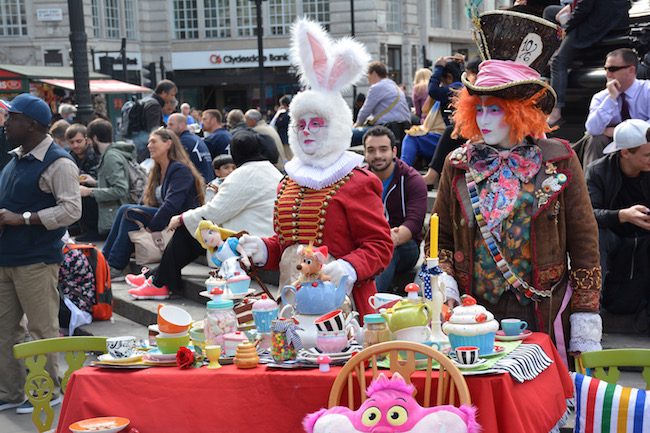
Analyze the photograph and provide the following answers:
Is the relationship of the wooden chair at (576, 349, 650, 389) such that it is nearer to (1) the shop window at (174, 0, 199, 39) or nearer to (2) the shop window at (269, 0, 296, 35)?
(2) the shop window at (269, 0, 296, 35)

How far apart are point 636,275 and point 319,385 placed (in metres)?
3.28

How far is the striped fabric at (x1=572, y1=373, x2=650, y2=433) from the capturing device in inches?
131

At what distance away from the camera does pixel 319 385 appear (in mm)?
3396

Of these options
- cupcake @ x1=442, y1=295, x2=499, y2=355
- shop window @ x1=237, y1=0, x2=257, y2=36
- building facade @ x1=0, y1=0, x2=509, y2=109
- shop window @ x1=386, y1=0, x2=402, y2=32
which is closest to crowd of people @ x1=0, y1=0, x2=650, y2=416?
cupcake @ x1=442, y1=295, x2=499, y2=355

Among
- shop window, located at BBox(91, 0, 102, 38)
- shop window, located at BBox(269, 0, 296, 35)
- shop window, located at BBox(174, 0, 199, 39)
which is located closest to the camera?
shop window, located at BBox(91, 0, 102, 38)

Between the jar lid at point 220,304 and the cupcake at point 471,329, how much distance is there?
961mm

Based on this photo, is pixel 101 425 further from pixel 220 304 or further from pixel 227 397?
pixel 220 304

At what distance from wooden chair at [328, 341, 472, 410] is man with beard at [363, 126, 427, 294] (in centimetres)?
330

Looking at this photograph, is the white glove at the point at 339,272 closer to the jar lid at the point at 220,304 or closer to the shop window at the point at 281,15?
the jar lid at the point at 220,304

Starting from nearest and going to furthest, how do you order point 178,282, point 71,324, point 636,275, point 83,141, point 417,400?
point 417,400 < point 636,275 < point 71,324 < point 178,282 < point 83,141

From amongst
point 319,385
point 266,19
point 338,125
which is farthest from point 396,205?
point 266,19

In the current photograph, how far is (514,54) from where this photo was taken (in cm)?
407

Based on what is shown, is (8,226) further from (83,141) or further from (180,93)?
(180,93)

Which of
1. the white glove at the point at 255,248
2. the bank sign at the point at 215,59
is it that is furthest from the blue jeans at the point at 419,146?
the bank sign at the point at 215,59
